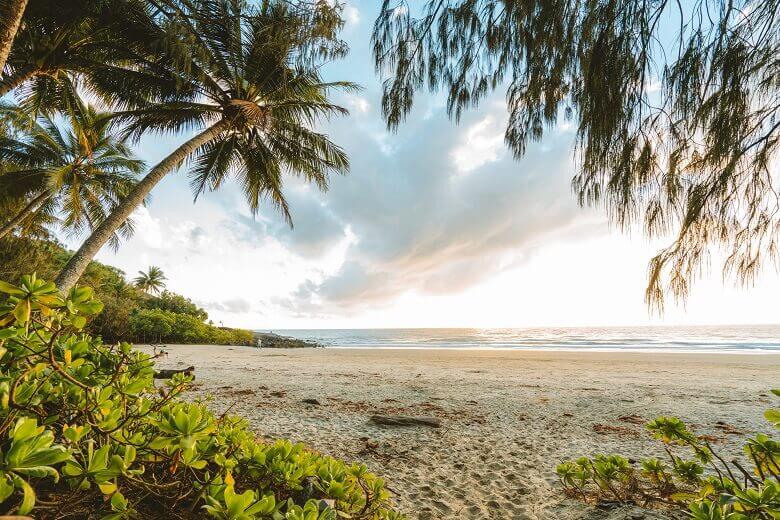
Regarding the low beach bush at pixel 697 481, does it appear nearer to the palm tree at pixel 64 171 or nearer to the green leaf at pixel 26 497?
the green leaf at pixel 26 497

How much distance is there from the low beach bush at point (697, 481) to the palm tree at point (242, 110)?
489 centimetres

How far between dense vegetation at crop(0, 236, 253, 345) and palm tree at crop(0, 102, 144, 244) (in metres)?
2.36

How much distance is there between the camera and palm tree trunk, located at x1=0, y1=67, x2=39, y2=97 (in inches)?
258

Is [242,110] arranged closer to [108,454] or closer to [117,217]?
[117,217]

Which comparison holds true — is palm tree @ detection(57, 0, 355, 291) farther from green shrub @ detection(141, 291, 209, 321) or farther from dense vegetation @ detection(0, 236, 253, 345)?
green shrub @ detection(141, 291, 209, 321)

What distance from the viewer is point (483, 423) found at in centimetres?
444

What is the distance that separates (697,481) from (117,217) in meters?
7.44

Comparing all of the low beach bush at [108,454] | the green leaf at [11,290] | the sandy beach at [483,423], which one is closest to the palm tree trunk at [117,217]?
the sandy beach at [483,423]

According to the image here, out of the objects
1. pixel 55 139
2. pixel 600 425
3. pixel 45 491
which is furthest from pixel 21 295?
pixel 55 139

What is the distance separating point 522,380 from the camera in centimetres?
825

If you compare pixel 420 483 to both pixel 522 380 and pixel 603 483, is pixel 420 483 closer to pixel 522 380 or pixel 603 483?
pixel 603 483

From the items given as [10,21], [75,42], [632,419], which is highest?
[75,42]

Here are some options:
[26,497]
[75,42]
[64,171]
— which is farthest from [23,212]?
[26,497]

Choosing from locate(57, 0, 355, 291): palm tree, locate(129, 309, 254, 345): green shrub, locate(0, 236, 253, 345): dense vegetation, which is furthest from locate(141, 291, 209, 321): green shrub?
locate(57, 0, 355, 291): palm tree
